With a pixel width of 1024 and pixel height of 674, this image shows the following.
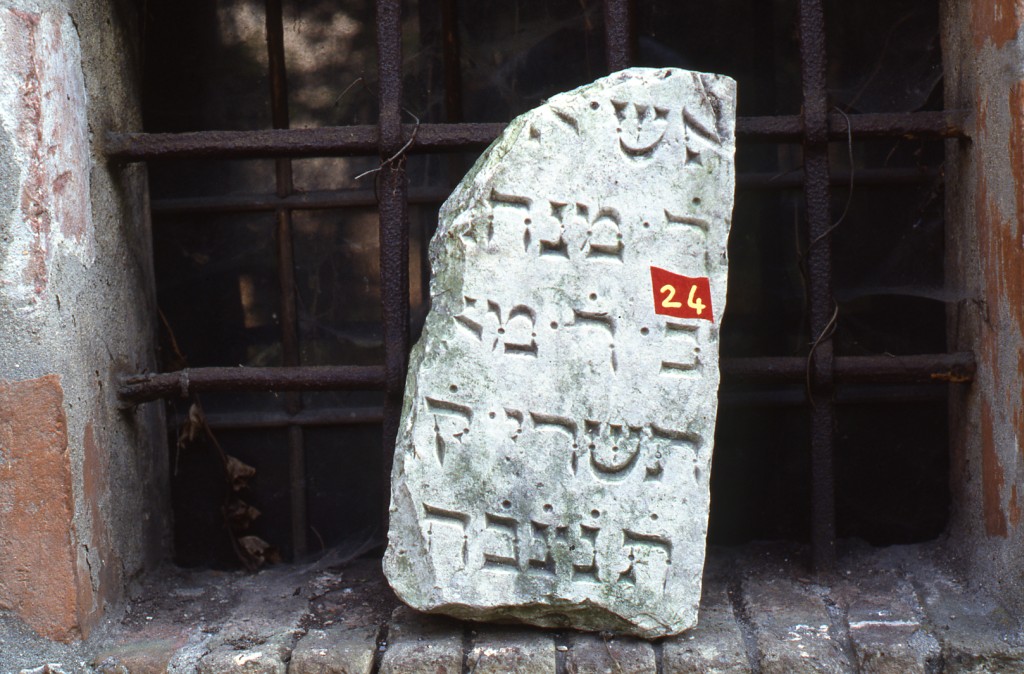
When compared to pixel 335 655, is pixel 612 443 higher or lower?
higher

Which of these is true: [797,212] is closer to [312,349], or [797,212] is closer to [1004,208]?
[1004,208]

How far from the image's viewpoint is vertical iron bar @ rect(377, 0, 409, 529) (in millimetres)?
1656

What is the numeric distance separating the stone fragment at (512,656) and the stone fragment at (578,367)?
67mm

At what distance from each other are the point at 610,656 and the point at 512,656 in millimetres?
142

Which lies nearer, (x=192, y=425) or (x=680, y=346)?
(x=680, y=346)

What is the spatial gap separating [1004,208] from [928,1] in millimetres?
557

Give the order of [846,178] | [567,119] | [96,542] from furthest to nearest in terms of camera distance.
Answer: [846,178] → [96,542] → [567,119]

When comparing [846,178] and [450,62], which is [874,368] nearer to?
[846,178]

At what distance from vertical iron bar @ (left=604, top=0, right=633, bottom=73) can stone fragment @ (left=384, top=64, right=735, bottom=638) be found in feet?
0.45

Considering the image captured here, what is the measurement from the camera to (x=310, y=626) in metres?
1.65

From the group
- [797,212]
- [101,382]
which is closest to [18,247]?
[101,382]

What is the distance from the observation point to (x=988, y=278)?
164cm

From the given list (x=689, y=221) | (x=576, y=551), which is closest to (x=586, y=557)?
(x=576, y=551)

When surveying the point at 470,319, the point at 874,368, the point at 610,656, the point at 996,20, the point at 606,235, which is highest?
the point at 996,20
